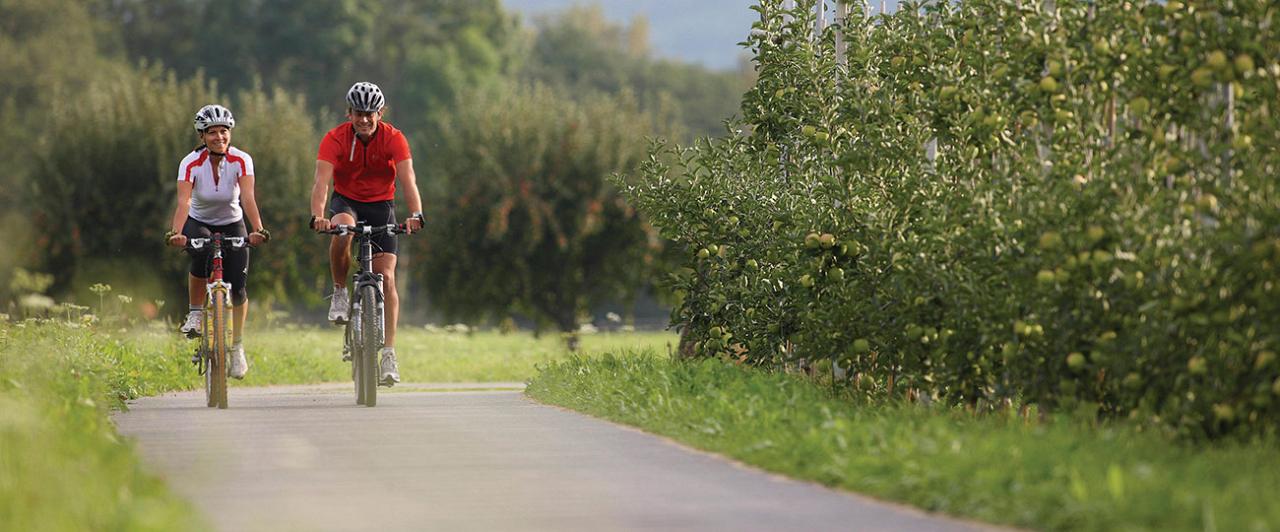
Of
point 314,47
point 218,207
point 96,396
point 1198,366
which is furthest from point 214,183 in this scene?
→ point 314,47

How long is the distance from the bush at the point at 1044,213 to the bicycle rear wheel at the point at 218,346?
3.54m

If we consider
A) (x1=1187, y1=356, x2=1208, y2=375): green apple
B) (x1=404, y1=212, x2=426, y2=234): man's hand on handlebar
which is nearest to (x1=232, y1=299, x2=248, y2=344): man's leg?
(x1=404, y1=212, x2=426, y2=234): man's hand on handlebar

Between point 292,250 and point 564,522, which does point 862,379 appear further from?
point 292,250

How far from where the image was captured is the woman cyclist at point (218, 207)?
1246 cm

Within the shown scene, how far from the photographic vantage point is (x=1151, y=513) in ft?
20.3

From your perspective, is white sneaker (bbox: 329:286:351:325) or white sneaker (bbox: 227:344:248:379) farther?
white sneaker (bbox: 329:286:351:325)

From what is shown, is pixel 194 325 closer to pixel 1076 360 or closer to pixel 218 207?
pixel 218 207

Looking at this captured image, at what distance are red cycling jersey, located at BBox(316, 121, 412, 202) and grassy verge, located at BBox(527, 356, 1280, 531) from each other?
8.71 ft

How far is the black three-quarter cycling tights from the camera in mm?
12555

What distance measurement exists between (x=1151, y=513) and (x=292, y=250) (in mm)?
32457

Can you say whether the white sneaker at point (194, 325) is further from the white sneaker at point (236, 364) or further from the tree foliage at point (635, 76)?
the tree foliage at point (635, 76)

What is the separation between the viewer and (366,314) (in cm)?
1225

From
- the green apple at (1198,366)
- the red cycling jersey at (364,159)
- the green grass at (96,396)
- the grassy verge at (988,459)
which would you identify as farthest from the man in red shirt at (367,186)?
the green apple at (1198,366)

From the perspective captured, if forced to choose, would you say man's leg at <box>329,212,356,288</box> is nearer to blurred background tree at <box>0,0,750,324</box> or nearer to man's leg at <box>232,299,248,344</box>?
man's leg at <box>232,299,248,344</box>
